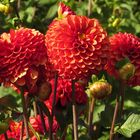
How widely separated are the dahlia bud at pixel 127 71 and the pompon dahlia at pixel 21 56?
0.73 ft

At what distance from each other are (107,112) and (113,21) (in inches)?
58.1

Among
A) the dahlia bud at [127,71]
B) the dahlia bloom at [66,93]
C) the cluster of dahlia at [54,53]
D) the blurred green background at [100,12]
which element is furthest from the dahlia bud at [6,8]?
the blurred green background at [100,12]

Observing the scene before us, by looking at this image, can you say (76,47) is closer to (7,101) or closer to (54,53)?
(54,53)

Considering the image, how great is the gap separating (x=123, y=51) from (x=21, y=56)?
321mm

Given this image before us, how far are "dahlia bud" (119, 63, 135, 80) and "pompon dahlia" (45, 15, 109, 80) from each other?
7 cm

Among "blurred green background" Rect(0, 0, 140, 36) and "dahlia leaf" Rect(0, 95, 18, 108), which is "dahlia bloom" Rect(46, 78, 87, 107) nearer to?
"dahlia leaf" Rect(0, 95, 18, 108)

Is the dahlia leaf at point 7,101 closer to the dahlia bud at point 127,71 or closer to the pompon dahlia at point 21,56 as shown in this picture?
the pompon dahlia at point 21,56

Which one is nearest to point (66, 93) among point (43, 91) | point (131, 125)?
point (131, 125)

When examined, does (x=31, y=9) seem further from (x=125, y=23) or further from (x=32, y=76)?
(x=32, y=76)

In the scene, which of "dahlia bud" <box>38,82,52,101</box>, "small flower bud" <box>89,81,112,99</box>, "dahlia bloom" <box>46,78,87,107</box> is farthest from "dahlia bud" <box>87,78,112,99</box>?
"dahlia bloom" <box>46,78,87,107</box>

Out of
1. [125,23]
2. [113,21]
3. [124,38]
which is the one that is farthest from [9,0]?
[125,23]

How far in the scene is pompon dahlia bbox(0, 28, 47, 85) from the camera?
53.7 inches

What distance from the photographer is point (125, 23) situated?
3375 millimetres

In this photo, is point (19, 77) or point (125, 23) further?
point (125, 23)
